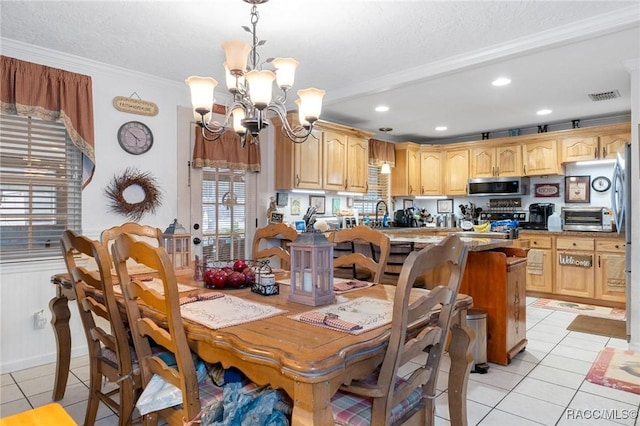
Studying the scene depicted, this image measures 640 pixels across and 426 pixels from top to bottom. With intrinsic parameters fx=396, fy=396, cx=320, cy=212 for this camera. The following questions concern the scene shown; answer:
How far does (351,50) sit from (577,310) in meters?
3.99

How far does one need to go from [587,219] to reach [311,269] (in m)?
5.12

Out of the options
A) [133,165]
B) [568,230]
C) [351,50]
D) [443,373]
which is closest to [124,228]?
[133,165]

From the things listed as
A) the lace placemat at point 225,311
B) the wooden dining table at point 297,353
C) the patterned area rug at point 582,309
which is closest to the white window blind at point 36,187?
the wooden dining table at point 297,353

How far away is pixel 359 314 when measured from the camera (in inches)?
57.4

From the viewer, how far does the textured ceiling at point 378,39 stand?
2.49m

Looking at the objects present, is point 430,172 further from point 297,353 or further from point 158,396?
point 297,353

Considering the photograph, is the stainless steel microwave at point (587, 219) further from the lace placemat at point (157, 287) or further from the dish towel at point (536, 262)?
the lace placemat at point (157, 287)

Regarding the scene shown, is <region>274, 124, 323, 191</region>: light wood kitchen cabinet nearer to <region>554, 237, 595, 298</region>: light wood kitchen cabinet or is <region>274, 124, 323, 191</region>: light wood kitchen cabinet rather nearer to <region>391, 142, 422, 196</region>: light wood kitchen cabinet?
<region>391, 142, 422, 196</region>: light wood kitchen cabinet

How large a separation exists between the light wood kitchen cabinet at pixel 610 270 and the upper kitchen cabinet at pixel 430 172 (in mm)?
2431

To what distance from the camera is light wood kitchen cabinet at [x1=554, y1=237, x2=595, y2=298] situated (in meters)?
4.86

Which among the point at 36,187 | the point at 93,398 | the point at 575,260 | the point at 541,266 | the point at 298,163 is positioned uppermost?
the point at 298,163

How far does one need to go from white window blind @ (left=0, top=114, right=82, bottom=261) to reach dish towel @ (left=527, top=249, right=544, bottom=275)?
5.30 metres

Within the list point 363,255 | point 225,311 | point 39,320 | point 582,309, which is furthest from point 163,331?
point 582,309

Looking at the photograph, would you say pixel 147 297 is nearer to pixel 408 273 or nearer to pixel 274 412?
pixel 274 412
